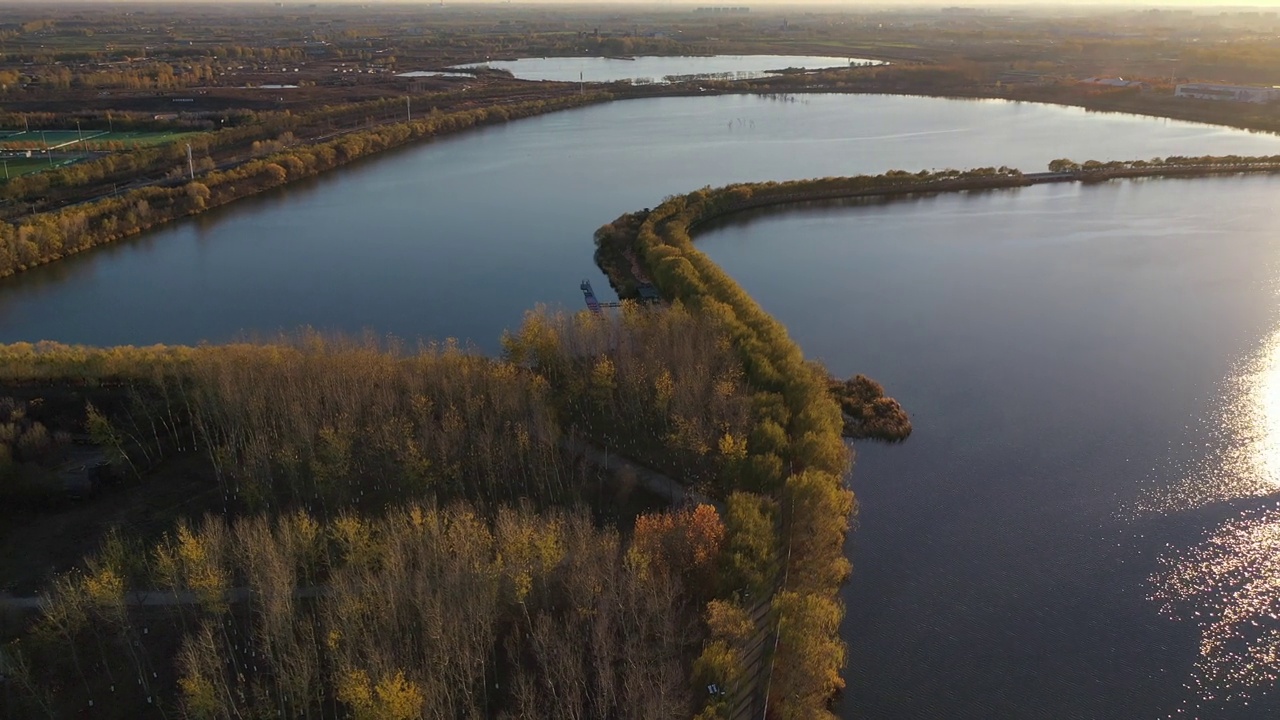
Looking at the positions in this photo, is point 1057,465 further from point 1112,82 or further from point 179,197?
point 1112,82

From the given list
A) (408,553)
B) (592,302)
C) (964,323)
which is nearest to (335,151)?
(592,302)

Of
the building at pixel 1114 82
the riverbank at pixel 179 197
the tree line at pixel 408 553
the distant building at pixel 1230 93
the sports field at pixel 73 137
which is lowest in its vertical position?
the tree line at pixel 408 553

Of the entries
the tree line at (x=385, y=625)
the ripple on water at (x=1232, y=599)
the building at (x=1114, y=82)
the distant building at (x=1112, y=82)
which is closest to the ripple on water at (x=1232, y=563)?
the ripple on water at (x=1232, y=599)

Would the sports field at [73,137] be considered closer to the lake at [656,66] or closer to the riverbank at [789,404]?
the riverbank at [789,404]

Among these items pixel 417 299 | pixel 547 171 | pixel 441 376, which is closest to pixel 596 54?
pixel 547 171

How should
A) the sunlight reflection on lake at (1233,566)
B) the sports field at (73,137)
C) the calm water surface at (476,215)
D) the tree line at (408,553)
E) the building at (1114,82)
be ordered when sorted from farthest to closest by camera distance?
the building at (1114,82), the sports field at (73,137), the calm water surface at (476,215), the sunlight reflection on lake at (1233,566), the tree line at (408,553)

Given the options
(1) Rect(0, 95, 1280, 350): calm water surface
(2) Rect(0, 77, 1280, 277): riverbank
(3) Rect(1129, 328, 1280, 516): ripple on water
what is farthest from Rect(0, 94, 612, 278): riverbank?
(3) Rect(1129, 328, 1280, 516): ripple on water
